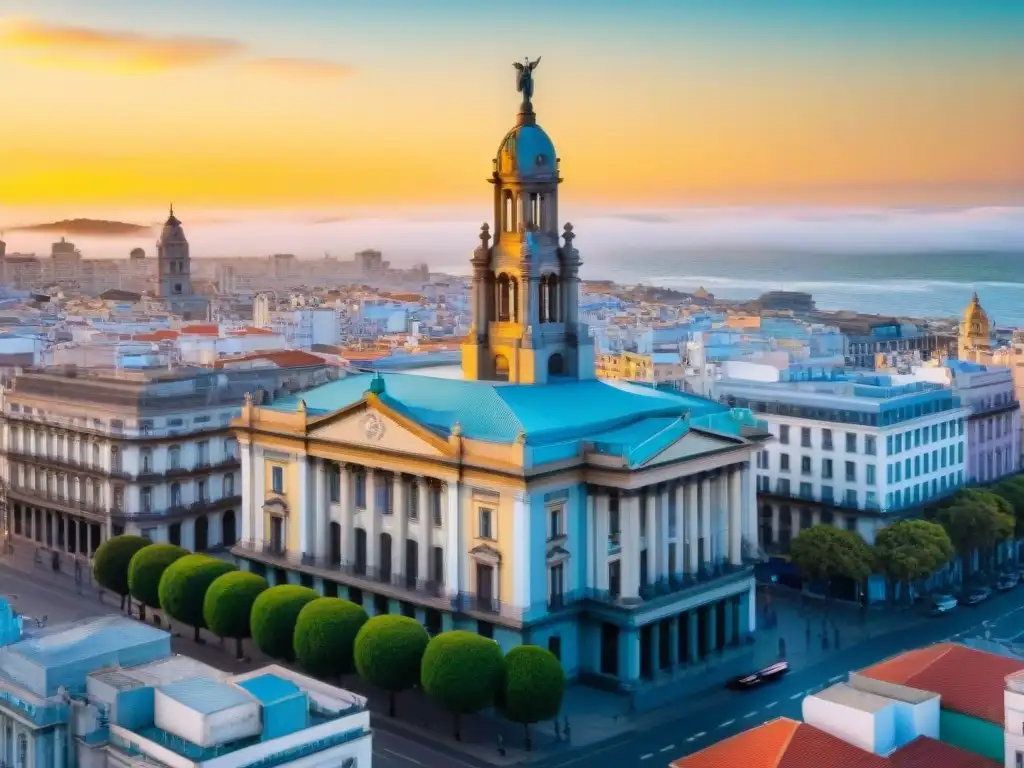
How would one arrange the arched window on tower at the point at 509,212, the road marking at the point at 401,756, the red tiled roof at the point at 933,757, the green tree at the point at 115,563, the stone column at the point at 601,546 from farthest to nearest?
1. the arched window on tower at the point at 509,212
2. the green tree at the point at 115,563
3. the stone column at the point at 601,546
4. the road marking at the point at 401,756
5. the red tiled roof at the point at 933,757

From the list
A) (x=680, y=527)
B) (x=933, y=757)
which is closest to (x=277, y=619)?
(x=680, y=527)

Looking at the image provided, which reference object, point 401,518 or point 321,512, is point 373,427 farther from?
point 321,512

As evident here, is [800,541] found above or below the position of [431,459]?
below

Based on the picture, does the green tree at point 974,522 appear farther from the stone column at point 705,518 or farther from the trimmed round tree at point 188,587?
the trimmed round tree at point 188,587

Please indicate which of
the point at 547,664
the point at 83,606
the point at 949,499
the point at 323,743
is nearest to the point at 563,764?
the point at 547,664

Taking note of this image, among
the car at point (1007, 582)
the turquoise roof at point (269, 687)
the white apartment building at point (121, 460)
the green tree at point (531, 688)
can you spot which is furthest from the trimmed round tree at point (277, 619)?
the car at point (1007, 582)

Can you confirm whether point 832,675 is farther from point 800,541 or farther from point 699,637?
point 800,541
